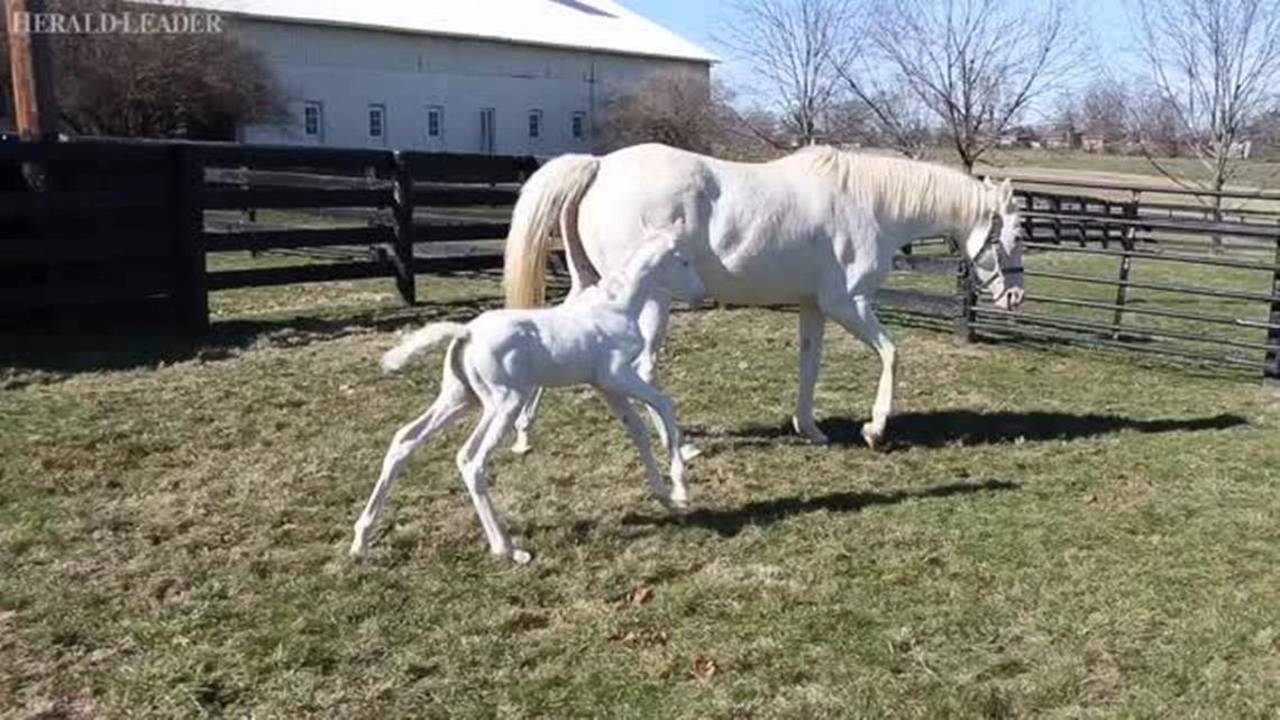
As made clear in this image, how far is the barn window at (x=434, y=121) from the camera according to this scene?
42112 mm

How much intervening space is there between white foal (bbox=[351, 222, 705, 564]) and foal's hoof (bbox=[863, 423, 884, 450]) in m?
1.55

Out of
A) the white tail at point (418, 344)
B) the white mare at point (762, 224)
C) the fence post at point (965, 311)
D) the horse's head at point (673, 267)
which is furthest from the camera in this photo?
the fence post at point (965, 311)

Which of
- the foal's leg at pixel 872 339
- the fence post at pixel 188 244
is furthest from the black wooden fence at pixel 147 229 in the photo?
the foal's leg at pixel 872 339

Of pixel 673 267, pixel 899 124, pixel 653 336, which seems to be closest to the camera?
pixel 673 267

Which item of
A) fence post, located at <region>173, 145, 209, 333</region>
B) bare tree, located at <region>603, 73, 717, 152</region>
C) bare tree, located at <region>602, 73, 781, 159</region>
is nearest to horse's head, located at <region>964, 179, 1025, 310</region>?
fence post, located at <region>173, 145, 209, 333</region>

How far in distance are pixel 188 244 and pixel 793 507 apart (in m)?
6.04

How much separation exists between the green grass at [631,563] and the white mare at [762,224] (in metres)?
0.73

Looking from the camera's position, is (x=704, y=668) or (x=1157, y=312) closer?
(x=704, y=668)

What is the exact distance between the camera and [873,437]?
6.22 meters

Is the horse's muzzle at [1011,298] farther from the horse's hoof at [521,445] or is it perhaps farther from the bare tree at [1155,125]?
the bare tree at [1155,125]

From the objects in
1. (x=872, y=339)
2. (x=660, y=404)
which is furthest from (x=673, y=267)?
(x=872, y=339)

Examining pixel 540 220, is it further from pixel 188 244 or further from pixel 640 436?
pixel 188 244

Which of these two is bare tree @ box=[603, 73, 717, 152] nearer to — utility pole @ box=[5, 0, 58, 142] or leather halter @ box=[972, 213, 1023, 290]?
utility pole @ box=[5, 0, 58, 142]

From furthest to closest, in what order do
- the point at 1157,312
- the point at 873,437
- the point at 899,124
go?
the point at 899,124
the point at 1157,312
the point at 873,437
